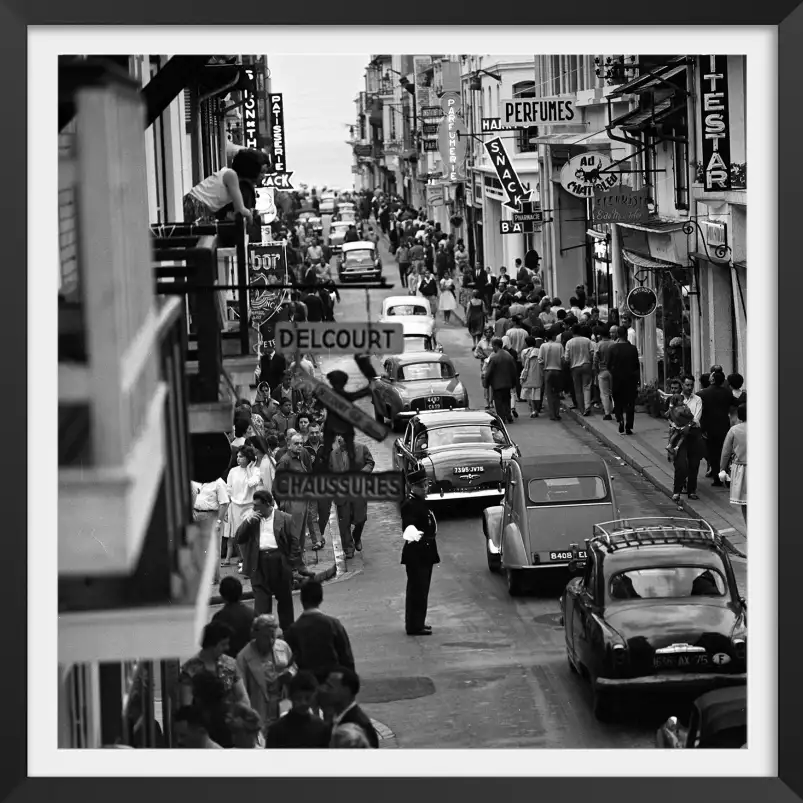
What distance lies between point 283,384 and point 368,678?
951 centimetres

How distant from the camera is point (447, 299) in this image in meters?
47.5

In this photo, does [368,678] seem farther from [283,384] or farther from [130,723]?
[283,384]

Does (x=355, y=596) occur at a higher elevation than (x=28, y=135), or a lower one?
lower

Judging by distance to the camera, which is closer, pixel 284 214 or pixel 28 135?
pixel 28 135

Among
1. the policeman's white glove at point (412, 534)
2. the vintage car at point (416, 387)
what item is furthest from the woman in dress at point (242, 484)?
the vintage car at point (416, 387)

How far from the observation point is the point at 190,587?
9562 millimetres

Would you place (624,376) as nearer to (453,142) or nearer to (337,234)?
(453,142)

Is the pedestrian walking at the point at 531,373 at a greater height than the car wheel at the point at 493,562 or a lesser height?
greater

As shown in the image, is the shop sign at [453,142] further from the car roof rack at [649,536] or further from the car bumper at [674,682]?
the car bumper at [674,682]

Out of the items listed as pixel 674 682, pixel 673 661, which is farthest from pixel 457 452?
pixel 674 682

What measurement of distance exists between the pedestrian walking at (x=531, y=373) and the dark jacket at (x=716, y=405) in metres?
8.25

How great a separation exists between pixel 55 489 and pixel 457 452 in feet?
49.6

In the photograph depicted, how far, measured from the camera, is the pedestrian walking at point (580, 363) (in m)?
30.4
